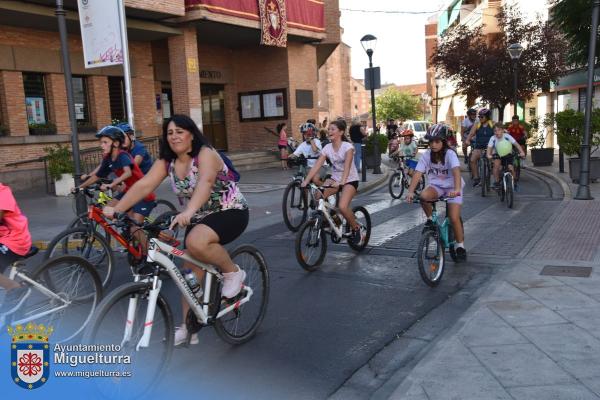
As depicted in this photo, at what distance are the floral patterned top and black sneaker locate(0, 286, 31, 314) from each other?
1.37 m

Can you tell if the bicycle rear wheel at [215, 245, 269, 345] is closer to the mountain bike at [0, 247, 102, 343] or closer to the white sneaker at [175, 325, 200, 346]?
the white sneaker at [175, 325, 200, 346]

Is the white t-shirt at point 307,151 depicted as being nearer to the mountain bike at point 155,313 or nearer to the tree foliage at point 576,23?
the mountain bike at point 155,313

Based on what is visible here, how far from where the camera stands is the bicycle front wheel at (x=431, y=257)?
232 inches

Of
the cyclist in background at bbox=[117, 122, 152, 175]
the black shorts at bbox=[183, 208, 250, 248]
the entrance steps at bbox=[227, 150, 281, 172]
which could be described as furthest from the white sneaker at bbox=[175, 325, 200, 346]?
the entrance steps at bbox=[227, 150, 281, 172]

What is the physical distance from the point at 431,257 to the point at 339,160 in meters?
1.98

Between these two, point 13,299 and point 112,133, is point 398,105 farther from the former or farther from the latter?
point 13,299

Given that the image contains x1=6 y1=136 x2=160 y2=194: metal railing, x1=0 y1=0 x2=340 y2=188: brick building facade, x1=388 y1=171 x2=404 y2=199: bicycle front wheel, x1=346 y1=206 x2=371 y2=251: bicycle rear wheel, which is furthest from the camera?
x1=0 y1=0 x2=340 y2=188: brick building facade

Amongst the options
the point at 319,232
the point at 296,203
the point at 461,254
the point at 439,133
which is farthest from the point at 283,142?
the point at 439,133

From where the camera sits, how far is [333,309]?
17.8 ft

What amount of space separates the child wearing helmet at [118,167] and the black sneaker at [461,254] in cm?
372

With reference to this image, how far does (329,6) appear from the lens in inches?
982

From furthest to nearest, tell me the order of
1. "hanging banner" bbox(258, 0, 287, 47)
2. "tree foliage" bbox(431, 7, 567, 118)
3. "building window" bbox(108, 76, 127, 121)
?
"tree foliage" bbox(431, 7, 567, 118) → "hanging banner" bbox(258, 0, 287, 47) → "building window" bbox(108, 76, 127, 121)

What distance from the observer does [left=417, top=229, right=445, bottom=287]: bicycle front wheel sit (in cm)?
590

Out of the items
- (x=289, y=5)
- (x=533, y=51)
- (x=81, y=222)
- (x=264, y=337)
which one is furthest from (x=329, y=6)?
(x=264, y=337)
